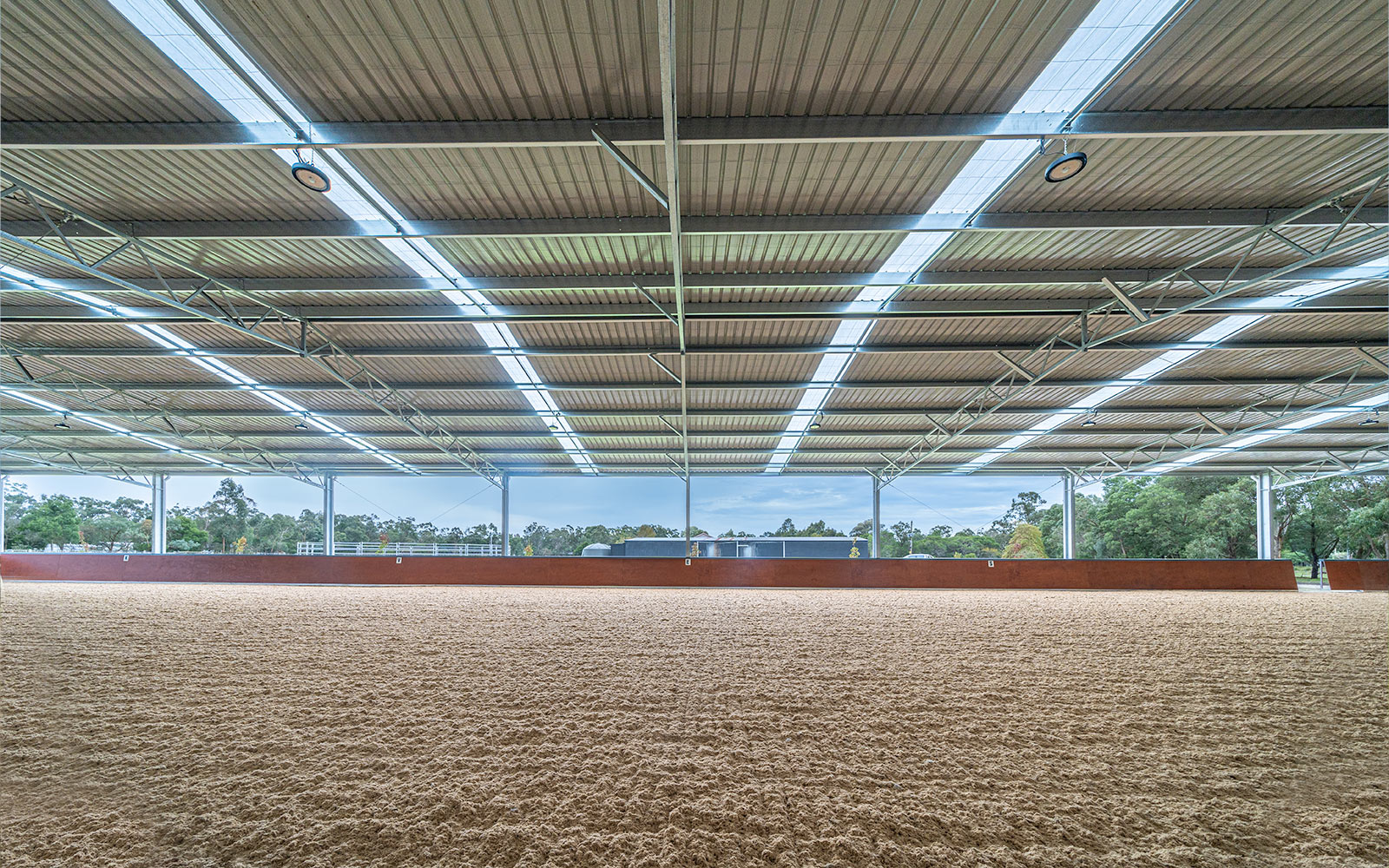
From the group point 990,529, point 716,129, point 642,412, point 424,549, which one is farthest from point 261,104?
point 990,529

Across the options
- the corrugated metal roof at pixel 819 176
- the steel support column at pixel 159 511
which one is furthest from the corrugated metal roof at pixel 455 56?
the steel support column at pixel 159 511

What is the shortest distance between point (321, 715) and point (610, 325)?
11565 millimetres

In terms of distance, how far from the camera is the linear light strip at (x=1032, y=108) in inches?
242

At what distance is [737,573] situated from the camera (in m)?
20.2

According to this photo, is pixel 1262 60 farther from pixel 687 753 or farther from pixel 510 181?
pixel 510 181

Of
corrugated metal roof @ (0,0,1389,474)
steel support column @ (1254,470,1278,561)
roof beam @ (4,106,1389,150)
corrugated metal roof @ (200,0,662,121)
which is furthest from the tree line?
corrugated metal roof @ (200,0,662,121)

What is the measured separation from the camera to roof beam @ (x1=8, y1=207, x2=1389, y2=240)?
962 cm

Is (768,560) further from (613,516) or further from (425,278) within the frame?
(613,516)

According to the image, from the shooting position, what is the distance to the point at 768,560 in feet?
66.3

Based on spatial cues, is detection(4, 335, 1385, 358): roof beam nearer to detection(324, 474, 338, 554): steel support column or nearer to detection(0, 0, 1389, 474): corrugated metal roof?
detection(0, 0, 1389, 474): corrugated metal roof

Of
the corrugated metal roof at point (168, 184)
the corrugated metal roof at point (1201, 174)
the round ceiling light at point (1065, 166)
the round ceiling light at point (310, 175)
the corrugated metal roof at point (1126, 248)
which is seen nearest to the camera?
the round ceiling light at point (1065, 166)

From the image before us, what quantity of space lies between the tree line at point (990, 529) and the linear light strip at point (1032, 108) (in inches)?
926

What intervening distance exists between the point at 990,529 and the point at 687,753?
3882 cm

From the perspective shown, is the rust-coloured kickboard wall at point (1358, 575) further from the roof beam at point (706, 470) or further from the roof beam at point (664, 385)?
the roof beam at point (664, 385)
